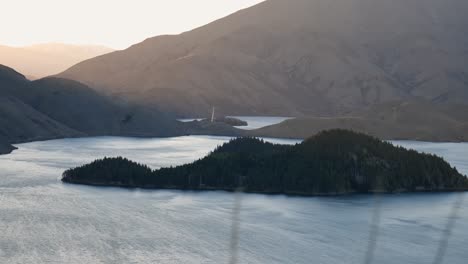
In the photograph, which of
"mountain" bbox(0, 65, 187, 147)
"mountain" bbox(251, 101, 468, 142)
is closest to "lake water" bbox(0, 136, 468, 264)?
"mountain" bbox(0, 65, 187, 147)

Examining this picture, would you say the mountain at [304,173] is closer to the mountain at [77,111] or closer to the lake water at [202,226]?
the lake water at [202,226]

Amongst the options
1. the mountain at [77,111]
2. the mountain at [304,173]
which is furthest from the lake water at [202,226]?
the mountain at [77,111]

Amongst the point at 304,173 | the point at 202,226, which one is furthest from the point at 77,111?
the point at 202,226

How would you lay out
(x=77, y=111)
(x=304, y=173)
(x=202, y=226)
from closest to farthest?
(x=202, y=226) < (x=304, y=173) < (x=77, y=111)

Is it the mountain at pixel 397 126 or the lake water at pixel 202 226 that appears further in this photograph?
the mountain at pixel 397 126

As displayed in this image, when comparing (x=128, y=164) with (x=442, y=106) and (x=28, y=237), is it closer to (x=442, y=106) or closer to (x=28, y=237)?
(x=28, y=237)

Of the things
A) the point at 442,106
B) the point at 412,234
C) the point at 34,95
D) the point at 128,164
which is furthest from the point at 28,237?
the point at 442,106

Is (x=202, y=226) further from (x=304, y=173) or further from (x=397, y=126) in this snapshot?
(x=397, y=126)
